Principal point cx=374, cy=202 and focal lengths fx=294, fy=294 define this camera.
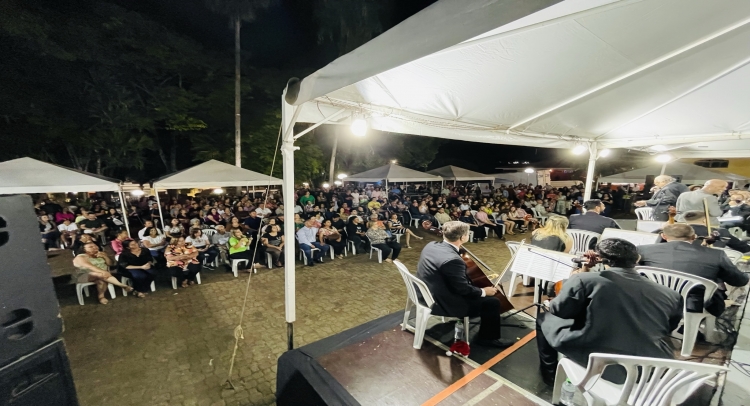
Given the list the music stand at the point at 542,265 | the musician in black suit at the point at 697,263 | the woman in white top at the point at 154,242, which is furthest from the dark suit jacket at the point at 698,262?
the woman in white top at the point at 154,242

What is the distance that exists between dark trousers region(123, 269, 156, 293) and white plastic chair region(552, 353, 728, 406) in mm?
6493

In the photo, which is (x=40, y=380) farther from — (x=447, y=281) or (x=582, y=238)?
(x=582, y=238)

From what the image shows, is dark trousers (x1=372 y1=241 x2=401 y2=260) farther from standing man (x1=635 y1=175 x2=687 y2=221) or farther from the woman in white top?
standing man (x1=635 y1=175 x2=687 y2=221)

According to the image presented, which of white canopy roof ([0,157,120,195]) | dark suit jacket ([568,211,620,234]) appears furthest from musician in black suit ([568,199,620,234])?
white canopy roof ([0,157,120,195])

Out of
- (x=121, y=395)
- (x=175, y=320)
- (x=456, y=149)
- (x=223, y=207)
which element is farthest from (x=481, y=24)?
(x=456, y=149)

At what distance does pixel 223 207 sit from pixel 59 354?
31.2 feet

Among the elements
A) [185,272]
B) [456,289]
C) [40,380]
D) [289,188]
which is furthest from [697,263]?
[185,272]

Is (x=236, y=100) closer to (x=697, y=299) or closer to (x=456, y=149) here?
(x=697, y=299)

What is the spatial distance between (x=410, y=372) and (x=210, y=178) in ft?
24.6

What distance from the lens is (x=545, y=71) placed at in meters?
2.65

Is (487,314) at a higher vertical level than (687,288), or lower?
lower

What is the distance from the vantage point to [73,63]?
11.5m

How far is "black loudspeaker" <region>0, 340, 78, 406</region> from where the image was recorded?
131 cm

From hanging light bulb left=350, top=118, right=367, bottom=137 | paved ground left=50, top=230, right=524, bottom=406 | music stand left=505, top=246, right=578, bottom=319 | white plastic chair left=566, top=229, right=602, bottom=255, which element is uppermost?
hanging light bulb left=350, top=118, right=367, bottom=137
